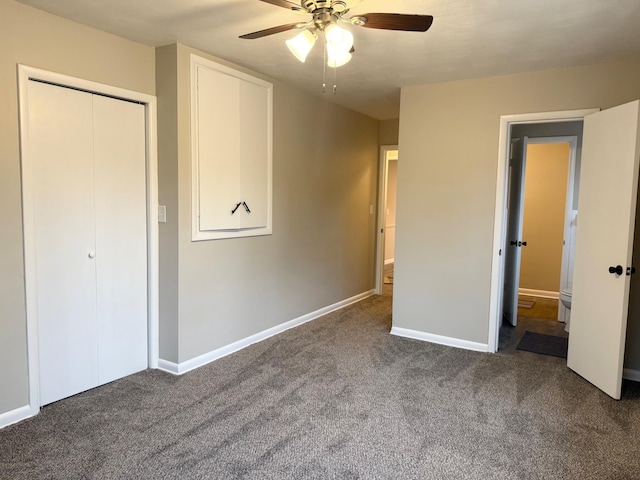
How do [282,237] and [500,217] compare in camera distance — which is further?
[282,237]

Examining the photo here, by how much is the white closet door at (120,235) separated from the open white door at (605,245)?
3.33 meters

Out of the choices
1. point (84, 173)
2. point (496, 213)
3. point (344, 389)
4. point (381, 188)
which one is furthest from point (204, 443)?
point (381, 188)

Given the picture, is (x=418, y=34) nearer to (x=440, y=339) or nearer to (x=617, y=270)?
Result: (x=617, y=270)

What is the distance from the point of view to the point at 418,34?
105 inches

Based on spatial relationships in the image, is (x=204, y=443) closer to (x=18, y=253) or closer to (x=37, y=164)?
(x=18, y=253)

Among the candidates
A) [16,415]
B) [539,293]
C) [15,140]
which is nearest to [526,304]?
[539,293]

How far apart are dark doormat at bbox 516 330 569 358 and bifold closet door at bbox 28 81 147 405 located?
338 centimetres

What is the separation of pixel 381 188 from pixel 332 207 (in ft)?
4.10

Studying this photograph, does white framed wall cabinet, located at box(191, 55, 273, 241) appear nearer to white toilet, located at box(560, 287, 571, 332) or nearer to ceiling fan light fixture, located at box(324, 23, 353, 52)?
ceiling fan light fixture, located at box(324, 23, 353, 52)

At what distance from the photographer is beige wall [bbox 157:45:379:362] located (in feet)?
10.1

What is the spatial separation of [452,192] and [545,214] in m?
2.94

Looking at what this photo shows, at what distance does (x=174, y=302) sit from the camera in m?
3.16

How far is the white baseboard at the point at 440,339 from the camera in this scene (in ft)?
12.4

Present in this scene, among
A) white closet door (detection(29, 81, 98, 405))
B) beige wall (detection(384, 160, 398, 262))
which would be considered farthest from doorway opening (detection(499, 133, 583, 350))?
white closet door (detection(29, 81, 98, 405))
